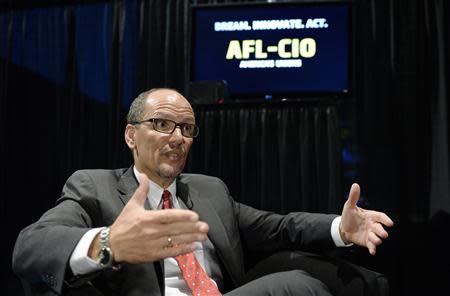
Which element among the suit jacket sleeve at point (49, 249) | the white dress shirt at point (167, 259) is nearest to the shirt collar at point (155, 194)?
the white dress shirt at point (167, 259)

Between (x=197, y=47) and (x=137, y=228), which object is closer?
(x=137, y=228)

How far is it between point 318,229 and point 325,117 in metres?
1.64

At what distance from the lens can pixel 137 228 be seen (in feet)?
4.44

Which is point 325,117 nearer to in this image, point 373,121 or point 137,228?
point 373,121

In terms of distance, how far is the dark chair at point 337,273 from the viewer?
181 centimetres

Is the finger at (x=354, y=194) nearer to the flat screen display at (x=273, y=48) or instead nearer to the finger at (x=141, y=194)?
the finger at (x=141, y=194)

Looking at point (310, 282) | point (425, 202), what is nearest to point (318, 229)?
point (310, 282)

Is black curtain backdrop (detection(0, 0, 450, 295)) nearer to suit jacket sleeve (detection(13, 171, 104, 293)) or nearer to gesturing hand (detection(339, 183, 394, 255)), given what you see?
gesturing hand (detection(339, 183, 394, 255))

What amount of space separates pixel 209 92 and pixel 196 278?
1.90 meters

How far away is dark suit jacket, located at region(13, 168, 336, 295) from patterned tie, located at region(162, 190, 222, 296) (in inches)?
5.3

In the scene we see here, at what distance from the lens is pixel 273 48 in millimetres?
3912

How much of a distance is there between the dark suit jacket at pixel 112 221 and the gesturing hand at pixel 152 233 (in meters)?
0.16

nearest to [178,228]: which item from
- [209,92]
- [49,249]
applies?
[49,249]

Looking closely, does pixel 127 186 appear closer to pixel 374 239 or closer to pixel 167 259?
pixel 167 259
